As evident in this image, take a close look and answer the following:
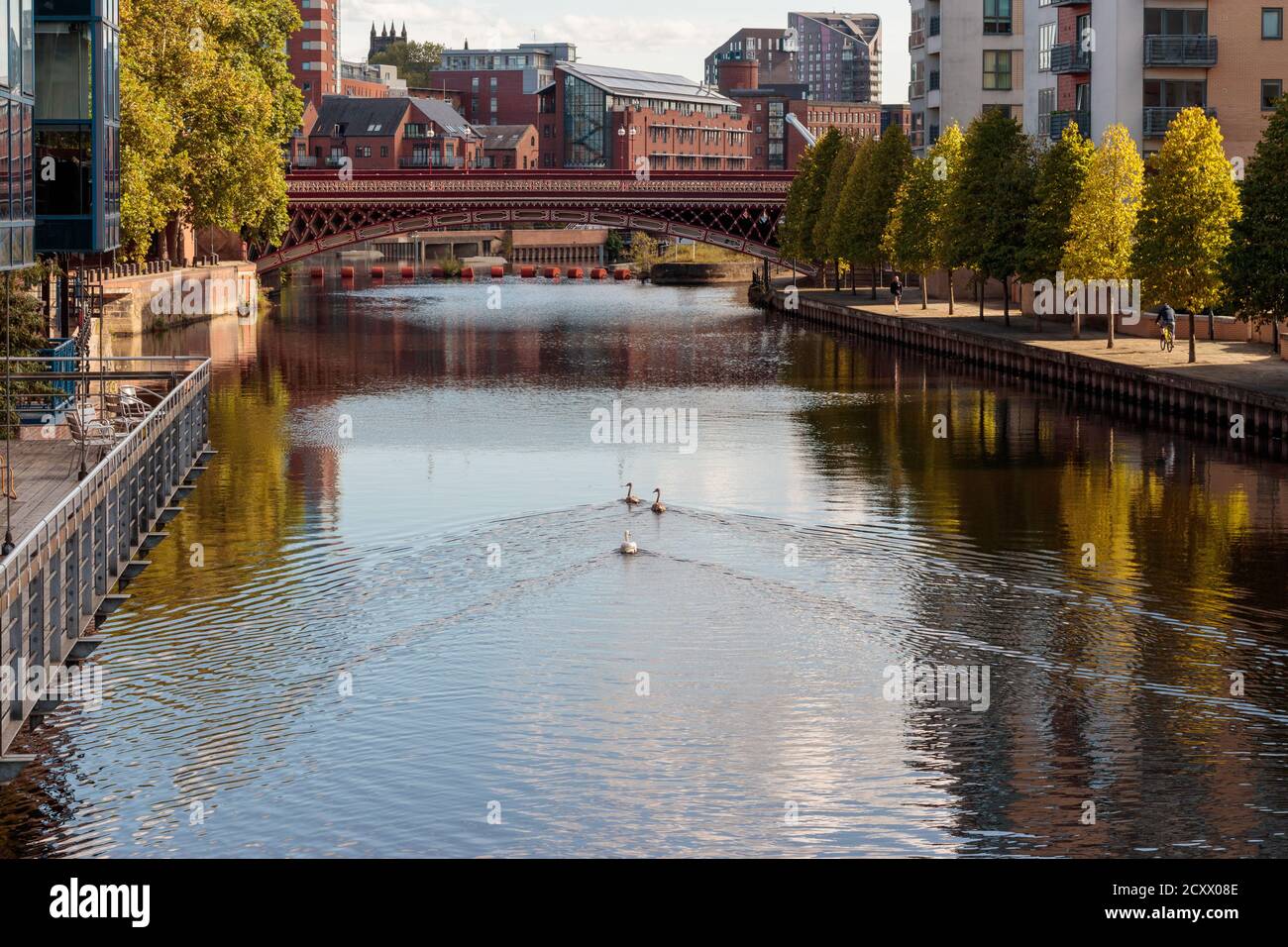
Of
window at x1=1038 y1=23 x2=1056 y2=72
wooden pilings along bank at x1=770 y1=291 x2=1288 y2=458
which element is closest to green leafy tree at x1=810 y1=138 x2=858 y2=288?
window at x1=1038 y1=23 x2=1056 y2=72

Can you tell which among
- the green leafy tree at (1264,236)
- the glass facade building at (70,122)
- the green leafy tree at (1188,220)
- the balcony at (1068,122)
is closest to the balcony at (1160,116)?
the balcony at (1068,122)

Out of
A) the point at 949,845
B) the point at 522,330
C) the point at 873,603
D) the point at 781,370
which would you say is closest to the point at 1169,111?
the point at 781,370

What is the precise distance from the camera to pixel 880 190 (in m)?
106

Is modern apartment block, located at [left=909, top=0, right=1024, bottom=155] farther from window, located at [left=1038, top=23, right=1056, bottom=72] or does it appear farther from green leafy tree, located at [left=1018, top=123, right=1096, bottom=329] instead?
green leafy tree, located at [left=1018, top=123, right=1096, bottom=329]

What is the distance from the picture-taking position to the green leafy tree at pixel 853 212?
10812 cm

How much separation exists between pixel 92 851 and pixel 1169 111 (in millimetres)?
68905

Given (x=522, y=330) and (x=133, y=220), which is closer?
(x=133, y=220)

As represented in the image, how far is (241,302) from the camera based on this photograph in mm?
108750

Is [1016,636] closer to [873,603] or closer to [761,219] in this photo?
[873,603]

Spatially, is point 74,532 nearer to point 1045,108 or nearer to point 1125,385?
point 1125,385

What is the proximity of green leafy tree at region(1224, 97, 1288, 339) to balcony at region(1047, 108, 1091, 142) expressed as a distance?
102 feet

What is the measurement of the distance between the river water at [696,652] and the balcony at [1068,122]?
1245 inches

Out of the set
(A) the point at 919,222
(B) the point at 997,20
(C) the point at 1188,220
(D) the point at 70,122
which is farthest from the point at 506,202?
(D) the point at 70,122

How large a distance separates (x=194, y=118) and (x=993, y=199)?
3565cm
